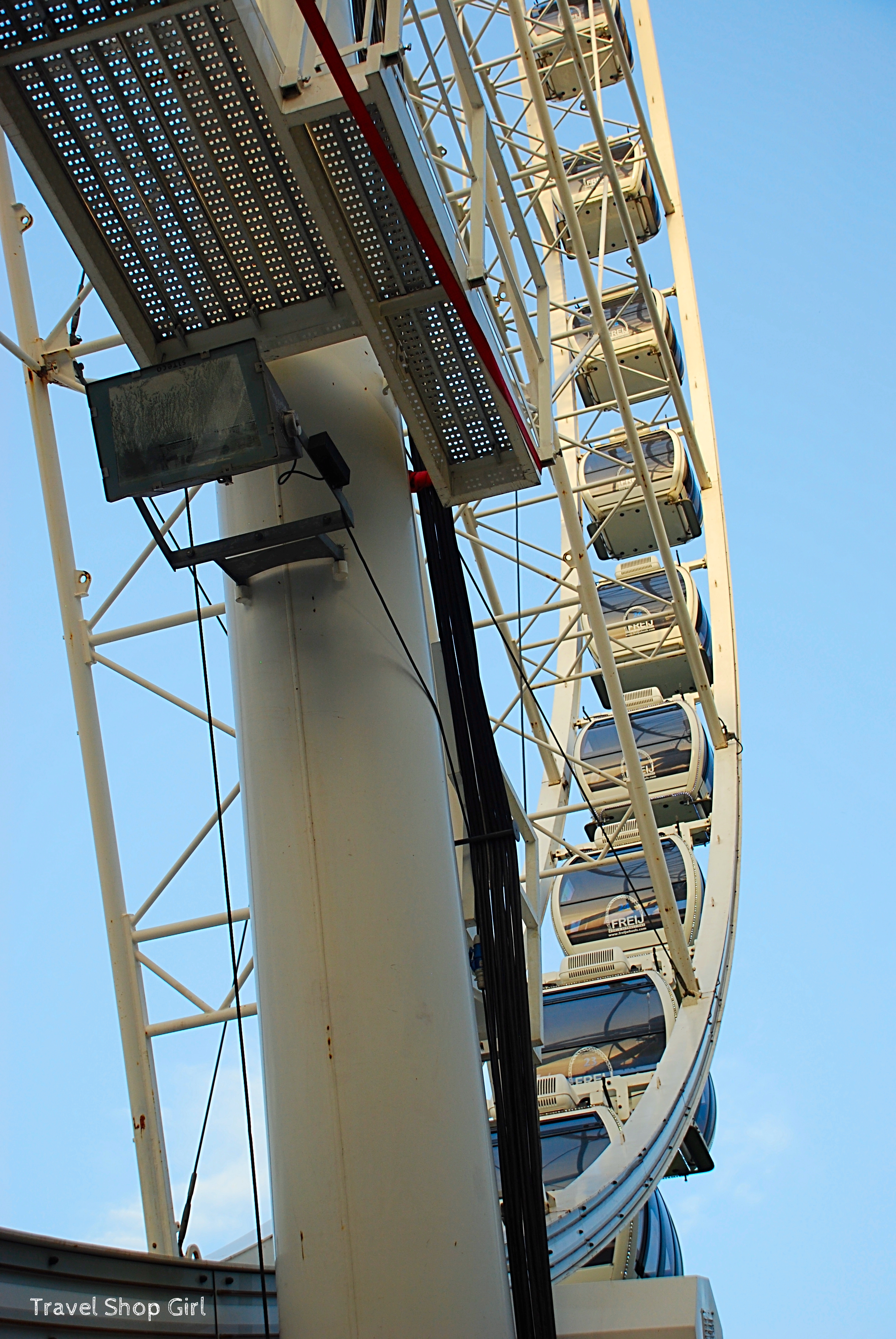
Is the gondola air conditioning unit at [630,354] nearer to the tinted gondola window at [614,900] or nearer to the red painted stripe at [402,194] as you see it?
the tinted gondola window at [614,900]

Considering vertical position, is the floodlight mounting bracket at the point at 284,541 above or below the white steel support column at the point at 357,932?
above

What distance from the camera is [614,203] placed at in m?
22.3

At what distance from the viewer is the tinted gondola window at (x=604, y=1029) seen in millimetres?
17172

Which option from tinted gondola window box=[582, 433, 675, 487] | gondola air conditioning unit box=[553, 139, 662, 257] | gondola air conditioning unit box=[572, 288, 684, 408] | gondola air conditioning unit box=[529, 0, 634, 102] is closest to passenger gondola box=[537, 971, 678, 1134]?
tinted gondola window box=[582, 433, 675, 487]

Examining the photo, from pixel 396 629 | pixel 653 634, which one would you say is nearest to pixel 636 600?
pixel 653 634

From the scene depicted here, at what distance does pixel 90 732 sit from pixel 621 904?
12.8 metres

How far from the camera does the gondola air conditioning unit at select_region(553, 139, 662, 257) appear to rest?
23172mm

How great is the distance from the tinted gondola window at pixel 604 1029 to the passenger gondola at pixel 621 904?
1.19 meters

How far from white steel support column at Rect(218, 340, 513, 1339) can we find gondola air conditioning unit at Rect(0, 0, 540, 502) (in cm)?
57

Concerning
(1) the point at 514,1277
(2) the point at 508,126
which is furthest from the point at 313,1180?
(2) the point at 508,126

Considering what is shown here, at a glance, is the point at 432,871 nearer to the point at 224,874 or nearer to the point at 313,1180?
the point at 224,874

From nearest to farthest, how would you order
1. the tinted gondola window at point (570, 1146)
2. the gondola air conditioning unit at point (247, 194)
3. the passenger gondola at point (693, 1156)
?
1. the gondola air conditioning unit at point (247, 194)
2. the tinted gondola window at point (570, 1146)
3. the passenger gondola at point (693, 1156)

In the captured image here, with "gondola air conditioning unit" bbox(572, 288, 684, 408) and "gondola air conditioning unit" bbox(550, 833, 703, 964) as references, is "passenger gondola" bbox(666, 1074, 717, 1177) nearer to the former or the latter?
"gondola air conditioning unit" bbox(550, 833, 703, 964)

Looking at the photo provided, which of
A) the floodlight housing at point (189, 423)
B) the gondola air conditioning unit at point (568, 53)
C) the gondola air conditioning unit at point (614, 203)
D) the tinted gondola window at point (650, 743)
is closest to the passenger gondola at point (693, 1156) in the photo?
the tinted gondola window at point (650, 743)
